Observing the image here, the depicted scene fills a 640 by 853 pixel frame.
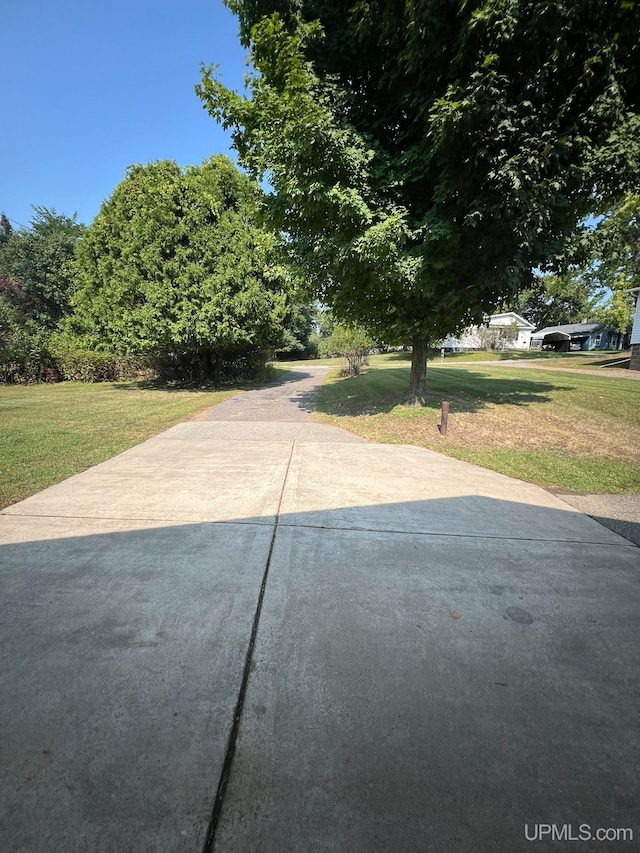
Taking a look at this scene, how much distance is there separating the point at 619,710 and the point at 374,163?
7958 mm

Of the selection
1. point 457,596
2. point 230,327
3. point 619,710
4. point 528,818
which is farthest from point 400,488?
point 230,327

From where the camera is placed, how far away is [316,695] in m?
1.66

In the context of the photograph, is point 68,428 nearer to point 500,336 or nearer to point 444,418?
point 444,418

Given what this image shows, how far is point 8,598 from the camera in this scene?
224 centimetres

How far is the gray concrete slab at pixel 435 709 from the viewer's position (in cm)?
123

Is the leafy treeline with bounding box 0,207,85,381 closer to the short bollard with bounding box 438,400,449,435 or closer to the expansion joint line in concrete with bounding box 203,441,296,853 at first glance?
the short bollard with bounding box 438,400,449,435

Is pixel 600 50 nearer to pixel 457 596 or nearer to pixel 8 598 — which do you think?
pixel 457 596

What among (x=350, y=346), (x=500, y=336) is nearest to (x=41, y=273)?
(x=350, y=346)

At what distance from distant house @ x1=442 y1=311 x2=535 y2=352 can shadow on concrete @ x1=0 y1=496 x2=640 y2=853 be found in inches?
1703

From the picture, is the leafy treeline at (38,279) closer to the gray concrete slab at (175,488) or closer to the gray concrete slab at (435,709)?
the gray concrete slab at (175,488)

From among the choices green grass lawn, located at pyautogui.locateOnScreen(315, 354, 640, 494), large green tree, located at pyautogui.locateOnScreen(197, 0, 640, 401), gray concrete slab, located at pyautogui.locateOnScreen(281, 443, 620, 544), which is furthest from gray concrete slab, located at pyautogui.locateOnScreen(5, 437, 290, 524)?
large green tree, located at pyautogui.locateOnScreen(197, 0, 640, 401)

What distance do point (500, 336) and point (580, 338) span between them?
40.3 ft

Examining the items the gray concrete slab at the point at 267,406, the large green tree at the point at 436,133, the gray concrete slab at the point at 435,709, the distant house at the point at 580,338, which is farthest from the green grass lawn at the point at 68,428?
the distant house at the point at 580,338

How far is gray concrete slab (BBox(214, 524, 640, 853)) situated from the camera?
123cm
